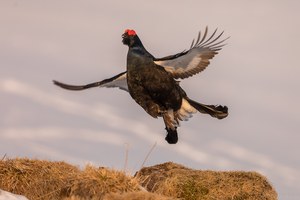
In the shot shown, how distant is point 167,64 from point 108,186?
25.5 feet

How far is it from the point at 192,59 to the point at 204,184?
406 cm

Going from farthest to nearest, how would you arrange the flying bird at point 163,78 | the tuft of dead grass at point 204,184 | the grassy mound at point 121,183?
the flying bird at point 163,78 < the tuft of dead grass at point 204,184 < the grassy mound at point 121,183

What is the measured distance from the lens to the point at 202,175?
14406mm

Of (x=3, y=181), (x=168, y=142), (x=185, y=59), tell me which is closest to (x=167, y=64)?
(x=185, y=59)

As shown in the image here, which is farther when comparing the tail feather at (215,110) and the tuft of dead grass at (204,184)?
the tail feather at (215,110)

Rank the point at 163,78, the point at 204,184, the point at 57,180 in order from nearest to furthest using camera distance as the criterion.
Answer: the point at 57,180 → the point at 204,184 → the point at 163,78

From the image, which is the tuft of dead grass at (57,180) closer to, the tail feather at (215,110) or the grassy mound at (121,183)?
the grassy mound at (121,183)

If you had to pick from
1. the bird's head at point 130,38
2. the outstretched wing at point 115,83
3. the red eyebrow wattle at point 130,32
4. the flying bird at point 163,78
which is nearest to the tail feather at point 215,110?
the flying bird at point 163,78

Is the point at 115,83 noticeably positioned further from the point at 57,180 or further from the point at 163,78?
the point at 57,180

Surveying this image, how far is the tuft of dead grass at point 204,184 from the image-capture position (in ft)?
44.8

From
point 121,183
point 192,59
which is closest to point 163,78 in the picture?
point 192,59

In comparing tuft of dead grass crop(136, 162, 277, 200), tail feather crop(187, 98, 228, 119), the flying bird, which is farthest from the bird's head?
tuft of dead grass crop(136, 162, 277, 200)

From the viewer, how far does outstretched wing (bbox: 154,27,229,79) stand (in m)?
16.0

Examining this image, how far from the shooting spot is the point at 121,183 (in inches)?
354
